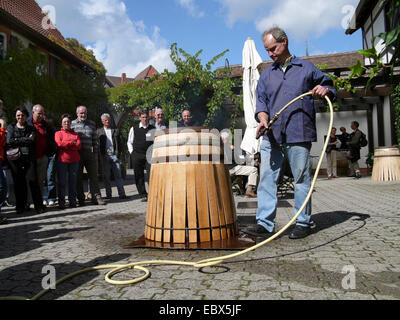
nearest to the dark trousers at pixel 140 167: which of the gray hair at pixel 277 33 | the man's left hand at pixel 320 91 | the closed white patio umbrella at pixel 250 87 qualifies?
the closed white patio umbrella at pixel 250 87

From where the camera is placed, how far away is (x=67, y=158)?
6453 mm

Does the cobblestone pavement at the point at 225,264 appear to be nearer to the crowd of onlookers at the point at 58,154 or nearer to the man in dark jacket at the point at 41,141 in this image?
the crowd of onlookers at the point at 58,154

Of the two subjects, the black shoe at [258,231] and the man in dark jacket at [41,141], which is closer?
the black shoe at [258,231]

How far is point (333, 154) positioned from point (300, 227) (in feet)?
32.4

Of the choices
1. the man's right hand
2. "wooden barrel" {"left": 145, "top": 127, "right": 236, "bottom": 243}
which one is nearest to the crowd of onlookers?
"wooden barrel" {"left": 145, "top": 127, "right": 236, "bottom": 243}

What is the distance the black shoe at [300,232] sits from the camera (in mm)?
3344

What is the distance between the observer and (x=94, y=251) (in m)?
3.14

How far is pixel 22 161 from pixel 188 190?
13.3 ft

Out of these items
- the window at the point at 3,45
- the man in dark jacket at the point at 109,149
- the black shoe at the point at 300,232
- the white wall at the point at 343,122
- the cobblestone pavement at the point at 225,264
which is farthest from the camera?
the white wall at the point at 343,122

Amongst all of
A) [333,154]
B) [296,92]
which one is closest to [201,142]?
[296,92]

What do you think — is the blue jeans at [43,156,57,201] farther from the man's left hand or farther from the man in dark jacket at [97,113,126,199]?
the man's left hand

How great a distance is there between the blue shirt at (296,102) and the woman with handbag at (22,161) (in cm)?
425

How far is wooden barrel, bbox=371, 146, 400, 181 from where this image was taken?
31.5 ft

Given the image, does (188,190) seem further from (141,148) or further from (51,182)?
A: (51,182)
